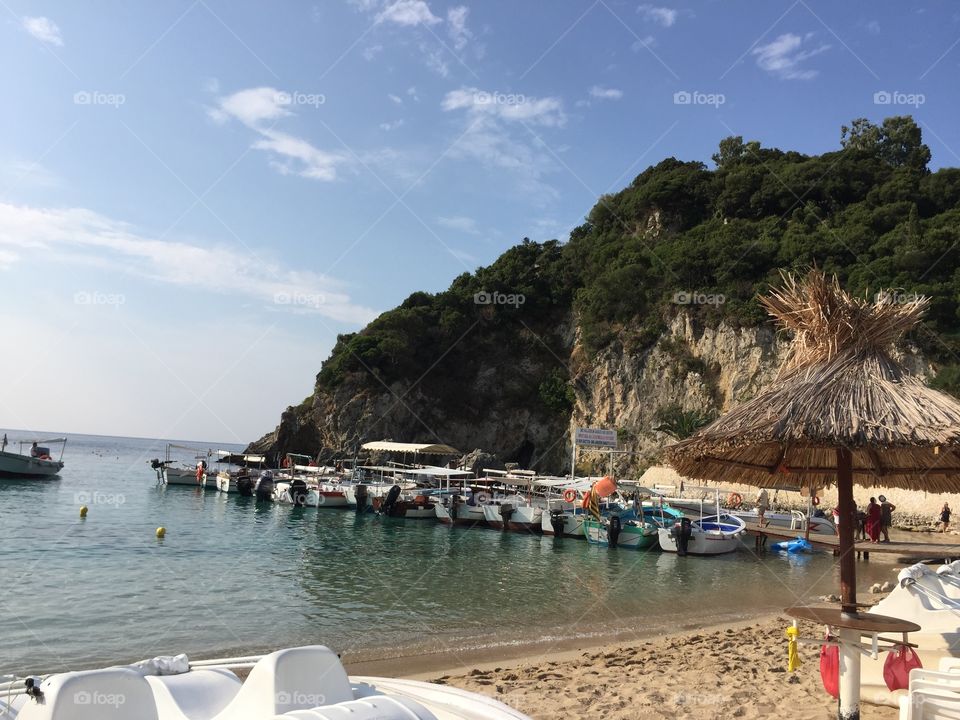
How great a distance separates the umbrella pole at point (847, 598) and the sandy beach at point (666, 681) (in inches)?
50.3

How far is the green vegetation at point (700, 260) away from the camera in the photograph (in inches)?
1757

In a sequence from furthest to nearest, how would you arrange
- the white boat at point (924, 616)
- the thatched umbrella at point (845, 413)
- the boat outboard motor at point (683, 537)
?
the boat outboard motor at point (683, 537), the white boat at point (924, 616), the thatched umbrella at point (845, 413)

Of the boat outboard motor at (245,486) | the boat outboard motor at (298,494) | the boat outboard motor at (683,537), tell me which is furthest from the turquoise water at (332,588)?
the boat outboard motor at (245,486)

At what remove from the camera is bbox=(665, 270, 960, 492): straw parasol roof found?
224 inches

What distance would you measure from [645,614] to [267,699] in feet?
41.5

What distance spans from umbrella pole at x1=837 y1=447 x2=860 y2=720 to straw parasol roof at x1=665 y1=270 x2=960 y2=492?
0.31 meters

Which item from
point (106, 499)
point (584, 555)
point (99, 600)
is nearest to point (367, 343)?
point (106, 499)

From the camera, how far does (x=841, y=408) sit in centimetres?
591

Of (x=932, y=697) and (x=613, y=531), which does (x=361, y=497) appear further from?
(x=932, y=697)

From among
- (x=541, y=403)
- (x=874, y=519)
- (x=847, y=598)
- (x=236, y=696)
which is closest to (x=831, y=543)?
(x=874, y=519)

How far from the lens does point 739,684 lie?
837 centimetres

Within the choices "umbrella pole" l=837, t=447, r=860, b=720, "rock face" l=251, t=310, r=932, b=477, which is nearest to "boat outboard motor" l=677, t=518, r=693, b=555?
"umbrella pole" l=837, t=447, r=860, b=720

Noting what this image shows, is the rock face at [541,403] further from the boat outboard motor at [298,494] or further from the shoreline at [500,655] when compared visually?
the shoreline at [500,655]

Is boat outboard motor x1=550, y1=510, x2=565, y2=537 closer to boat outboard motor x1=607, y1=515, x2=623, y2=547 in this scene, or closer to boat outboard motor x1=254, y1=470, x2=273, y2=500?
boat outboard motor x1=607, y1=515, x2=623, y2=547
